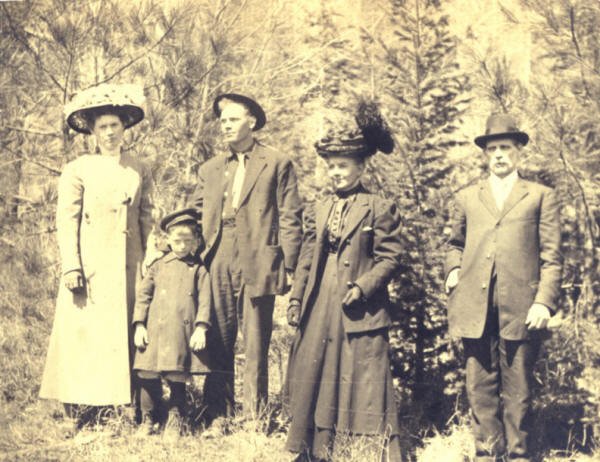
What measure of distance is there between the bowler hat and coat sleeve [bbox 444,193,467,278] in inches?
73.2

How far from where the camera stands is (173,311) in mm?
5855

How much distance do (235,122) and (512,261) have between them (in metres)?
2.22

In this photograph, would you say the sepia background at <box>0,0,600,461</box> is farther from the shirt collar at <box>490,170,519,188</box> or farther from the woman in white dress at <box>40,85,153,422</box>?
the shirt collar at <box>490,170,519,188</box>

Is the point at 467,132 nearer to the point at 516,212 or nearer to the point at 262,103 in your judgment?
the point at 516,212

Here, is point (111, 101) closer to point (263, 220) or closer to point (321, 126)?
point (263, 220)

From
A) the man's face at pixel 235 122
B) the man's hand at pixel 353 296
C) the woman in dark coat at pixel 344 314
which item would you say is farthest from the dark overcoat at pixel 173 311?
the man's hand at pixel 353 296

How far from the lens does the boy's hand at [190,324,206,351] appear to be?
5.76 metres

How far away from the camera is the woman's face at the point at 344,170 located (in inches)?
217

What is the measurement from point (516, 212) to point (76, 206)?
126 inches

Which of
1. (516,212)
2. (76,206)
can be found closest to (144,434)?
(76,206)

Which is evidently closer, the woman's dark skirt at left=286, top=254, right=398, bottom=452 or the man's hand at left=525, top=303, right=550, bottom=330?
the man's hand at left=525, top=303, right=550, bottom=330

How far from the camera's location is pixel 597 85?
635cm

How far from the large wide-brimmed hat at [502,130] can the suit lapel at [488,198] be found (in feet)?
1.00

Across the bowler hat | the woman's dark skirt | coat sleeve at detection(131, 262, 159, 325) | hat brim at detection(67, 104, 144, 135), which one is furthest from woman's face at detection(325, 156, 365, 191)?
hat brim at detection(67, 104, 144, 135)
